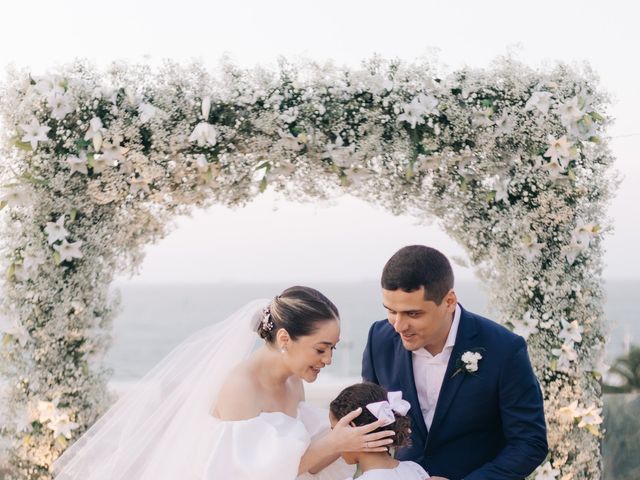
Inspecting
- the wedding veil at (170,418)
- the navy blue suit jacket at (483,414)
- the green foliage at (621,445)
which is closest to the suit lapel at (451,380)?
the navy blue suit jacket at (483,414)

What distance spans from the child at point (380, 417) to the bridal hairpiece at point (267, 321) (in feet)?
1.50

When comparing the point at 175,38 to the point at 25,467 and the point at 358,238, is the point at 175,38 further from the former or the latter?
the point at 358,238

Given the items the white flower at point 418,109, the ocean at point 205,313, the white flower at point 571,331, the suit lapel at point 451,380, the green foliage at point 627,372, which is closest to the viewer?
the suit lapel at point 451,380

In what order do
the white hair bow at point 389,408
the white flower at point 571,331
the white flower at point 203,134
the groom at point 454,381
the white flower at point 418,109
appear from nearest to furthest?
the white hair bow at point 389,408
the groom at point 454,381
the white flower at point 203,134
the white flower at point 418,109
the white flower at point 571,331

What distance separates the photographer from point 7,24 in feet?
39.0

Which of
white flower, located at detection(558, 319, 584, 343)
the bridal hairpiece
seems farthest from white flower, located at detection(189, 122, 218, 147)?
white flower, located at detection(558, 319, 584, 343)

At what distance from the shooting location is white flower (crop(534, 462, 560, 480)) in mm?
5277

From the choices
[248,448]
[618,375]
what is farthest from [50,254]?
[618,375]

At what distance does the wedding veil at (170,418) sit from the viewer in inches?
136

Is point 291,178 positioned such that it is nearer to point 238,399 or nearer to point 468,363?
point 238,399

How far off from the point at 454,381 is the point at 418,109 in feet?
7.26

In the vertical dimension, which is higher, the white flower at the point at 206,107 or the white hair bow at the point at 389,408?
the white flower at the point at 206,107

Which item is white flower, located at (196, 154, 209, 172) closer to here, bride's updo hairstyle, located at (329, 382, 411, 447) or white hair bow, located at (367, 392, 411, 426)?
bride's updo hairstyle, located at (329, 382, 411, 447)

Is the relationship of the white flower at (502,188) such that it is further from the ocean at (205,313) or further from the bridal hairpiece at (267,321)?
the ocean at (205,313)
